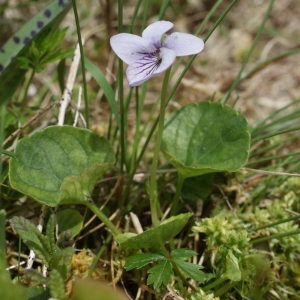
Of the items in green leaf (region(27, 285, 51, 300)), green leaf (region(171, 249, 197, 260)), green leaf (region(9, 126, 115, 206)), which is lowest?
green leaf (region(171, 249, 197, 260))

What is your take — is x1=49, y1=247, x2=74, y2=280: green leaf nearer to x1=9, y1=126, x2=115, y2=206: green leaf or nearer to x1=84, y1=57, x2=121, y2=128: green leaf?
x1=9, y1=126, x2=115, y2=206: green leaf

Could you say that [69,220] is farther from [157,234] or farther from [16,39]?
[16,39]

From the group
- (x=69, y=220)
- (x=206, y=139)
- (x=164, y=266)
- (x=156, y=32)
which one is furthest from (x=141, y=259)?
(x=156, y=32)

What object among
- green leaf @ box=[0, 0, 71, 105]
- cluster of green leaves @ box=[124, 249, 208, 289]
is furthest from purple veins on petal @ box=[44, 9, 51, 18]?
cluster of green leaves @ box=[124, 249, 208, 289]

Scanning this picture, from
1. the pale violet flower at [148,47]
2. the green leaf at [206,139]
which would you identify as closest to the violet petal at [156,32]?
the pale violet flower at [148,47]

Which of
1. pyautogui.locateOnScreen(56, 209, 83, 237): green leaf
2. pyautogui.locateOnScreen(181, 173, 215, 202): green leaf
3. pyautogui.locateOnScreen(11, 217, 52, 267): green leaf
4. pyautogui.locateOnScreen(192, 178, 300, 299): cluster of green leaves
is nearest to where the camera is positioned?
pyautogui.locateOnScreen(11, 217, 52, 267): green leaf

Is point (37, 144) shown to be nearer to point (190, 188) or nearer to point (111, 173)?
point (111, 173)
